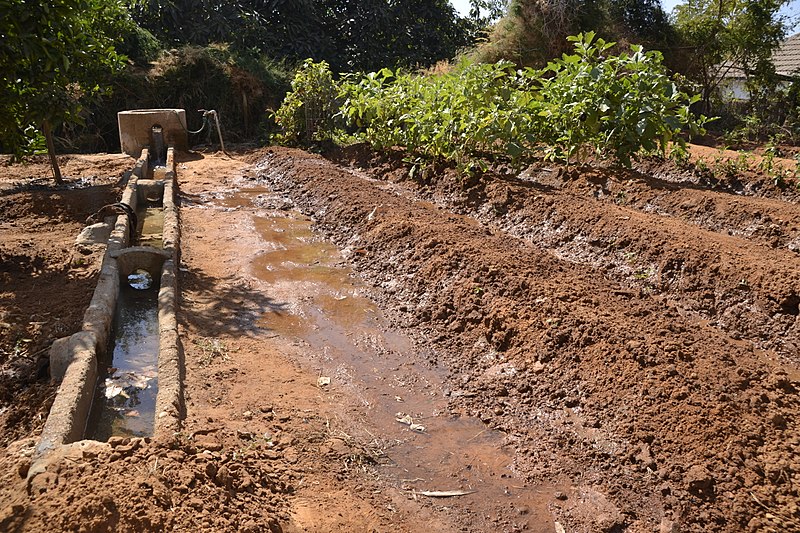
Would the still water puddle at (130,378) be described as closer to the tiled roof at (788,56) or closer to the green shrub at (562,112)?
the green shrub at (562,112)

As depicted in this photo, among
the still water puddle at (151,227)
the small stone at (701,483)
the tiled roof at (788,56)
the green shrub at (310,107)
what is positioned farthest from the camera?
the tiled roof at (788,56)

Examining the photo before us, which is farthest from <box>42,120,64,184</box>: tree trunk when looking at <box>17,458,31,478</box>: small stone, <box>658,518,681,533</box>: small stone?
<box>658,518,681,533</box>: small stone

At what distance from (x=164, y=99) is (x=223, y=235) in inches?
356

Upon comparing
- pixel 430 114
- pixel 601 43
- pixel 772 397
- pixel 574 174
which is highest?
Result: pixel 601 43

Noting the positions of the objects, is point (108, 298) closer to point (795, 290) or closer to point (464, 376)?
point (464, 376)

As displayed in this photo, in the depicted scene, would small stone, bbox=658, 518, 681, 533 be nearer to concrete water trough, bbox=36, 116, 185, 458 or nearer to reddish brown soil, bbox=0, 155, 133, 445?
concrete water trough, bbox=36, 116, 185, 458

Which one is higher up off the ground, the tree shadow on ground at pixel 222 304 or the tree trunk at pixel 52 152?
the tree trunk at pixel 52 152

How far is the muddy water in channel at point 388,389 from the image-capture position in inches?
129

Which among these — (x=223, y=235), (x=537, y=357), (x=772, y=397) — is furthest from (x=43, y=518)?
(x=223, y=235)

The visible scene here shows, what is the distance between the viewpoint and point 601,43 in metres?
7.83

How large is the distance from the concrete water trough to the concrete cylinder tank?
22.1 ft

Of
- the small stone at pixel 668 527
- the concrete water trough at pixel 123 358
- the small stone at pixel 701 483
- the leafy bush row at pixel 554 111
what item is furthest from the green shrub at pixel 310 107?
the small stone at pixel 668 527

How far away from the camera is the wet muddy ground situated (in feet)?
9.41

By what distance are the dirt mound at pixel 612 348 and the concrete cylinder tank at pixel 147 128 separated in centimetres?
766
